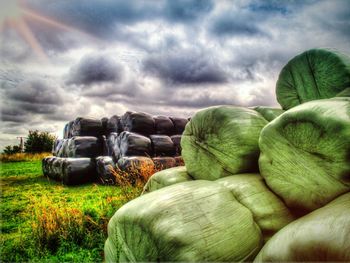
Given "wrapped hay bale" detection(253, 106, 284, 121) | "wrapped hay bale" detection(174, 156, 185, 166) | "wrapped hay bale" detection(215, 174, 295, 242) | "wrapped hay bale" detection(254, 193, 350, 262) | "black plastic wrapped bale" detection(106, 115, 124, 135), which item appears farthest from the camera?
"black plastic wrapped bale" detection(106, 115, 124, 135)

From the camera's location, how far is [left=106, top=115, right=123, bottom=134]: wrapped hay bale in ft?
33.3

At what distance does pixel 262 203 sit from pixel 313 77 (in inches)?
37.7

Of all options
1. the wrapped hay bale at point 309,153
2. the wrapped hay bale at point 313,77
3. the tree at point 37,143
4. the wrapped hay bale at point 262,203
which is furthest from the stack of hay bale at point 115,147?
the tree at point 37,143

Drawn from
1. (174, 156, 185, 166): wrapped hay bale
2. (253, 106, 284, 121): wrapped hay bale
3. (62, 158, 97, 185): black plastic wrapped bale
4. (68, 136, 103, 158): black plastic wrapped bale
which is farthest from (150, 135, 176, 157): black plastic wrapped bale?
(253, 106, 284, 121): wrapped hay bale

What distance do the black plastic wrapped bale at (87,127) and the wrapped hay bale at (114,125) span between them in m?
0.39

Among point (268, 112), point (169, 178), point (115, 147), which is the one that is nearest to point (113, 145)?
point (115, 147)

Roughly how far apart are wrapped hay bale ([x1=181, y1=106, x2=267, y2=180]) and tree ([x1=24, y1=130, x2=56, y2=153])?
83.1 feet

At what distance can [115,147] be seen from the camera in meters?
9.55

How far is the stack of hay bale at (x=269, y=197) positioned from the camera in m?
1.17

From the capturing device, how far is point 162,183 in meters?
2.29

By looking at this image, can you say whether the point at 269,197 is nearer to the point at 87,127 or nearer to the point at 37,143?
the point at 87,127

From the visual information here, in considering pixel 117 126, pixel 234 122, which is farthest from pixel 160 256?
pixel 117 126

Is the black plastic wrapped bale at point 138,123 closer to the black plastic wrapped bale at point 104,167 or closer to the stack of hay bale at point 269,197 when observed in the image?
the black plastic wrapped bale at point 104,167

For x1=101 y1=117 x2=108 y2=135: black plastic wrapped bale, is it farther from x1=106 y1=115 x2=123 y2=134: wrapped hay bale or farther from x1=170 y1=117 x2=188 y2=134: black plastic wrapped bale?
x1=170 y1=117 x2=188 y2=134: black plastic wrapped bale
